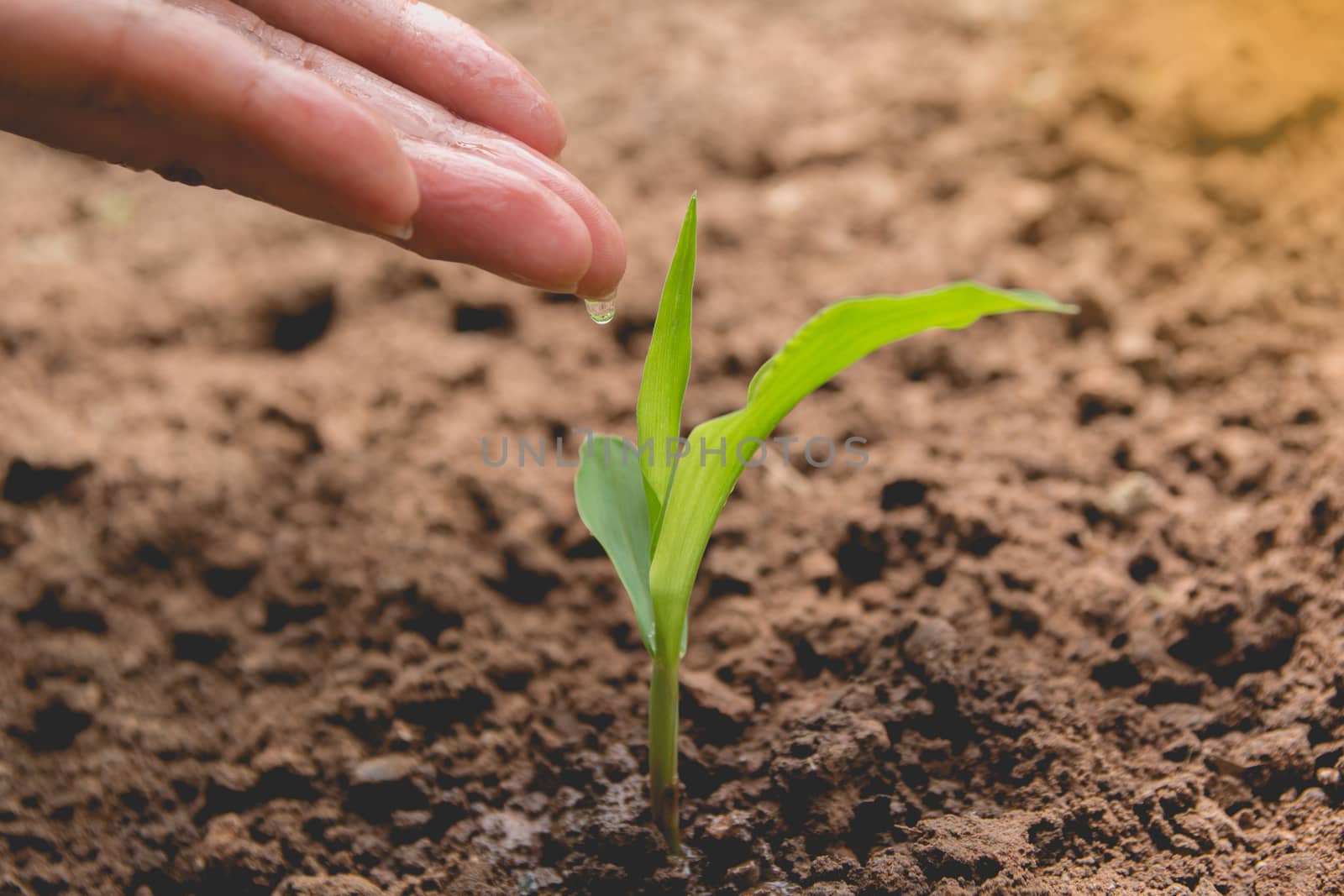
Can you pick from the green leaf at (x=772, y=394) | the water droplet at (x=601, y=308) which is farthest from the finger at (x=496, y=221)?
the green leaf at (x=772, y=394)

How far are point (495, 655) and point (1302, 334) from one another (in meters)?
1.36

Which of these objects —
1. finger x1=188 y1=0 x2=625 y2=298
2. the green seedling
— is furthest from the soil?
finger x1=188 y1=0 x2=625 y2=298

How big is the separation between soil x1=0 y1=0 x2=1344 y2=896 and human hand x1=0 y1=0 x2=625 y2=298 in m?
0.54

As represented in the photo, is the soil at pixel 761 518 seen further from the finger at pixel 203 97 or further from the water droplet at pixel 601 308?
the finger at pixel 203 97

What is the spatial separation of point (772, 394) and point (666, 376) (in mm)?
118

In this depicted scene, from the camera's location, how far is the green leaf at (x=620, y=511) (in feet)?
3.44

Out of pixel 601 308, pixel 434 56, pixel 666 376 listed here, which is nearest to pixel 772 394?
pixel 666 376

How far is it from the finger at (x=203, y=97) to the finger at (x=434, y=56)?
0.82 feet

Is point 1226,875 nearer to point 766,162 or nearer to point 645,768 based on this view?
point 645,768

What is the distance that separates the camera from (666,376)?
101 centimetres

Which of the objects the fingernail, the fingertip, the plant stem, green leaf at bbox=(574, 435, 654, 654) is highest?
the fingertip

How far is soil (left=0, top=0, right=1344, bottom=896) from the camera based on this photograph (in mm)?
1097

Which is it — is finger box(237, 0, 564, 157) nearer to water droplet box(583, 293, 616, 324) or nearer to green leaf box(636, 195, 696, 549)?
water droplet box(583, 293, 616, 324)

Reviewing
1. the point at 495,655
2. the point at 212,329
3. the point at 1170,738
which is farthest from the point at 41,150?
the point at 1170,738
